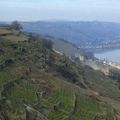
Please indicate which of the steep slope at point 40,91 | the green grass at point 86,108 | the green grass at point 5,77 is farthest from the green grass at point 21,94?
the green grass at point 86,108

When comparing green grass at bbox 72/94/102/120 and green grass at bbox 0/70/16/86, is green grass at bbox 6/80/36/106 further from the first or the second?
green grass at bbox 72/94/102/120

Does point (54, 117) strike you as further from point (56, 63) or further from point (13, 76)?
point (56, 63)

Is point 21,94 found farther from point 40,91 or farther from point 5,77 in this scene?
point 5,77

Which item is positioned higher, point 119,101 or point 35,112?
point 35,112

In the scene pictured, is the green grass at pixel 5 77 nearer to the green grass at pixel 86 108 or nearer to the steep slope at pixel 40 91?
the steep slope at pixel 40 91

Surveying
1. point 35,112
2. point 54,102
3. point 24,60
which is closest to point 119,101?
point 24,60

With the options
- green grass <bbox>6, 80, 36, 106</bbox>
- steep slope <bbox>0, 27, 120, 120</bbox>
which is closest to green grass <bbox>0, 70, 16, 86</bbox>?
steep slope <bbox>0, 27, 120, 120</bbox>

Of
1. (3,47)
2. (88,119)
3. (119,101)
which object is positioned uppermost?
(3,47)

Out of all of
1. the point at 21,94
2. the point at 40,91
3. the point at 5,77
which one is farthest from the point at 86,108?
the point at 5,77
